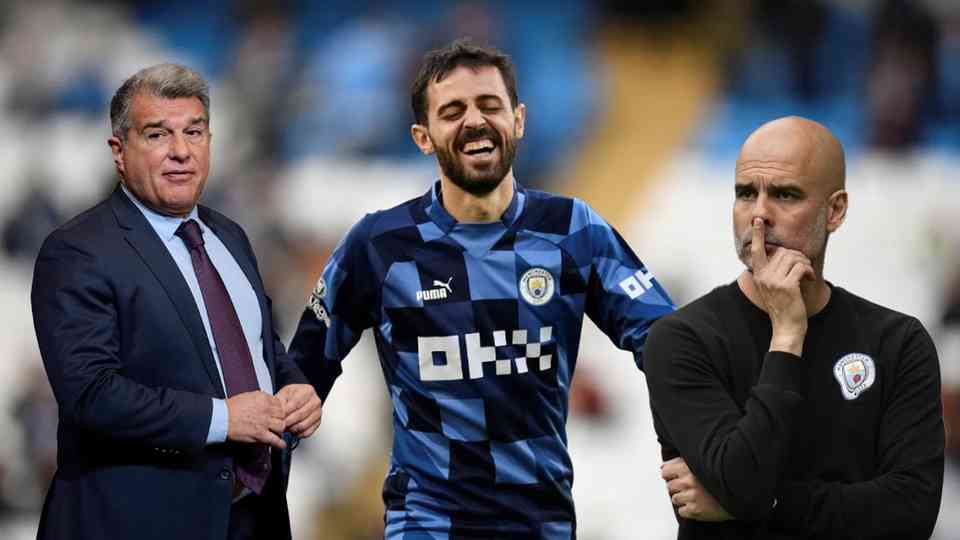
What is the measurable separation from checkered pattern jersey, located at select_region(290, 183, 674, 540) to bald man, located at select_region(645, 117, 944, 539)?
60cm

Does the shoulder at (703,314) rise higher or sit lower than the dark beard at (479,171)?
lower

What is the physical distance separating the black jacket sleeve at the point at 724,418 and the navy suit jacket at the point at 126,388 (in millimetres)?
889

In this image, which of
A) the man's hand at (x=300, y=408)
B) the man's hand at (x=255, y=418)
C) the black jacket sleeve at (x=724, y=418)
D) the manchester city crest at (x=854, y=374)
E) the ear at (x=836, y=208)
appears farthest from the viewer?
the man's hand at (x=300, y=408)

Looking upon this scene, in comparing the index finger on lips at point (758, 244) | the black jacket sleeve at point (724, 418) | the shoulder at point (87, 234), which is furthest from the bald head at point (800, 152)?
the shoulder at point (87, 234)

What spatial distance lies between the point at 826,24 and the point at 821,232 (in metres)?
4.08

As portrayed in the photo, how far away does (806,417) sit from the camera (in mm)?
2385

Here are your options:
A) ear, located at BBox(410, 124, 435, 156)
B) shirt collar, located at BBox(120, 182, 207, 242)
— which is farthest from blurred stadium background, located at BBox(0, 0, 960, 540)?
shirt collar, located at BBox(120, 182, 207, 242)

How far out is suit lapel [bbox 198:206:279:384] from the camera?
2908mm

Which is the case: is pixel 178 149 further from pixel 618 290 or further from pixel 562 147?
pixel 562 147

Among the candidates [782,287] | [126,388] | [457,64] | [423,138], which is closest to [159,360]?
[126,388]

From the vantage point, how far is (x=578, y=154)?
21.3 ft

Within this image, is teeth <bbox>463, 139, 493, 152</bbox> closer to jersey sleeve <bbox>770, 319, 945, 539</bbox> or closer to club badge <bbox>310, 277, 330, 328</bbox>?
club badge <bbox>310, 277, 330, 328</bbox>

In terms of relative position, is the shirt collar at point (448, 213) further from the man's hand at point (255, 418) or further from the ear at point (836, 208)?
the ear at point (836, 208)

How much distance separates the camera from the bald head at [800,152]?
2457mm
